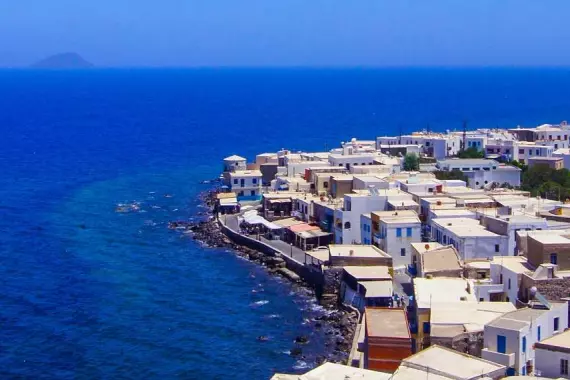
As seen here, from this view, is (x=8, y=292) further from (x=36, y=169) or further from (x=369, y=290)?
(x=36, y=169)

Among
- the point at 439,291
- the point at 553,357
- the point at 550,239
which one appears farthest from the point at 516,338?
the point at 550,239

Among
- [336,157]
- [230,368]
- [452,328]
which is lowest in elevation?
[230,368]

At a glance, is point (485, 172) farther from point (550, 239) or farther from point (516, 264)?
point (516, 264)

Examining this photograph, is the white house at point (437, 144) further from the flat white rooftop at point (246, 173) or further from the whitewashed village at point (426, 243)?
the flat white rooftop at point (246, 173)

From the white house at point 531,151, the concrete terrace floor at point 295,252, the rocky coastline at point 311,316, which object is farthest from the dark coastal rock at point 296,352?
the white house at point 531,151

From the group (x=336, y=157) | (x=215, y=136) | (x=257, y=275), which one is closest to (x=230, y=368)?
(x=257, y=275)

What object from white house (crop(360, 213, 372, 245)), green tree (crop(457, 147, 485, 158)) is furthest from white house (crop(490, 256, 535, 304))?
green tree (crop(457, 147, 485, 158))
